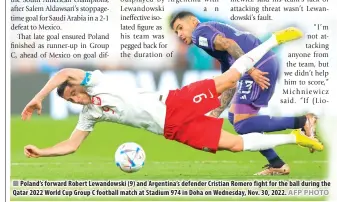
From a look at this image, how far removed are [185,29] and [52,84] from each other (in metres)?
0.91

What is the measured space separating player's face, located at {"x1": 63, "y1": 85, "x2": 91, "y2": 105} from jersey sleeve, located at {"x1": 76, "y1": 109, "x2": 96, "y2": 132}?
89 millimetres

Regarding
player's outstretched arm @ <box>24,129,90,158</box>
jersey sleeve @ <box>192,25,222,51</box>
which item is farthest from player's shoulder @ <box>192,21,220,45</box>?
player's outstretched arm @ <box>24,129,90,158</box>

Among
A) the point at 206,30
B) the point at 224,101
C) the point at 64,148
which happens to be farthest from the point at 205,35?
the point at 64,148

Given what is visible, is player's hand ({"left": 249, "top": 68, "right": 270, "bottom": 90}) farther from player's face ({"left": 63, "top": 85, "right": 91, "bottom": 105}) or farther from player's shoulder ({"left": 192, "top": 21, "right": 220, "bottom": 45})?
player's face ({"left": 63, "top": 85, "right": 91, "bottom": 105})

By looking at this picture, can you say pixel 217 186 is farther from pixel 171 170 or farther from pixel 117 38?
pixel 117 38

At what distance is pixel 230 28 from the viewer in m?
6.47

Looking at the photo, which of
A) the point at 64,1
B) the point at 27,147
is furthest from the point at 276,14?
the point at 27,147

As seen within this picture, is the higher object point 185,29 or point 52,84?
point 185,29

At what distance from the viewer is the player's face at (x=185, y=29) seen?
648cm

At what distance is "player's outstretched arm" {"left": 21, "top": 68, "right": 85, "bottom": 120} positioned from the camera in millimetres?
6402

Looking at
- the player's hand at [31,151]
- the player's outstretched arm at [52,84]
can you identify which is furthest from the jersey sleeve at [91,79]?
the player's hand at [31,151]

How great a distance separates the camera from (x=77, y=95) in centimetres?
641

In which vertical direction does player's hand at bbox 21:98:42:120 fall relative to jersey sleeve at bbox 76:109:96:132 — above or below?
above

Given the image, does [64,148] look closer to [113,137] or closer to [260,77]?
[113,137]
